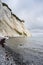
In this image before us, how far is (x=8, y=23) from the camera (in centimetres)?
9650

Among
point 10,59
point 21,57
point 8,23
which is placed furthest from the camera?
point 8,23

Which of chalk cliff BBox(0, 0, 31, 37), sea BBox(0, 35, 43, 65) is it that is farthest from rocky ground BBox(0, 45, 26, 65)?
chalk cliff BBox(0, 0, 31, 37)

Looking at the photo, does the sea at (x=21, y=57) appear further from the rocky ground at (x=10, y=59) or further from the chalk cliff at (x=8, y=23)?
the chalk cliff at (x=8, y=23)

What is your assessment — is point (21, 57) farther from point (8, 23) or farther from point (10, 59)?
point (8, 23)

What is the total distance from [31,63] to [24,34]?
95.5 m

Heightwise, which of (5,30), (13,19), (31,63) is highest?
(13,19)

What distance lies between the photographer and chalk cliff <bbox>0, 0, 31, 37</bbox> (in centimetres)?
8854

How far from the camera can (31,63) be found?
54.9 feet

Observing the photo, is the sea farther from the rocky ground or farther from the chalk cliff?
the chalk cliff

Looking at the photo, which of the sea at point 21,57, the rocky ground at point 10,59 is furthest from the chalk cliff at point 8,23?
the rocky ground at point 10,59

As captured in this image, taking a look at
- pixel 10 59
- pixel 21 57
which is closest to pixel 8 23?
pixel 21 57

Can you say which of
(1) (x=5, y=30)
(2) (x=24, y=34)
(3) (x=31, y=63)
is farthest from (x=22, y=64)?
(2) (x=24, y=34)

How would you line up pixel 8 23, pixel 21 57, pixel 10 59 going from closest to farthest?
1. pixel 10 59
2. pixel 21 57
3. pixel 8 23

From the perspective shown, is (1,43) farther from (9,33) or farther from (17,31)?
(17,31)
